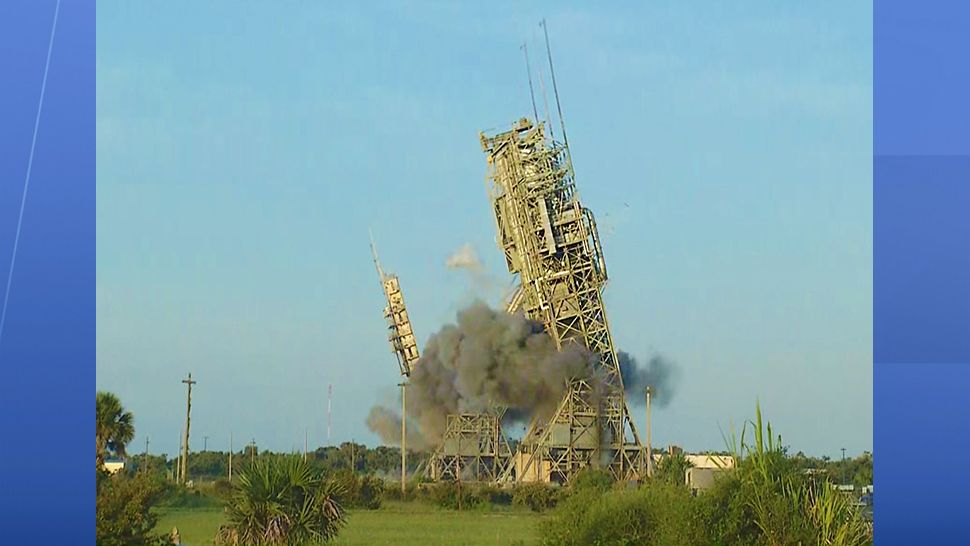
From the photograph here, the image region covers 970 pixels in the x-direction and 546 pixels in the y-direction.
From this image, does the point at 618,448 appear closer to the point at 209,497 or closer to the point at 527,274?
the point at 527,274

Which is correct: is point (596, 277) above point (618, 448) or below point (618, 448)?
above

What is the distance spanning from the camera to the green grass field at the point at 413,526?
3334 centimetres

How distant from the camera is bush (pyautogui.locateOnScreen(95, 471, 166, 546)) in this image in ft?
108

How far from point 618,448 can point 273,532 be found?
88.6ft

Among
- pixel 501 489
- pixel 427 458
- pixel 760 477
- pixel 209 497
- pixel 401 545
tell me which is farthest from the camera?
pixel 427 458

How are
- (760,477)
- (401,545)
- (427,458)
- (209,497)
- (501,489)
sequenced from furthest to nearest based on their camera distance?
(427,458) → (501,489) → (209,497) → (401,545) → (760,477)

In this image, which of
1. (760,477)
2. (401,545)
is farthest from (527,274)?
(760,477)

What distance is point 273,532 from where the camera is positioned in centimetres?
2986

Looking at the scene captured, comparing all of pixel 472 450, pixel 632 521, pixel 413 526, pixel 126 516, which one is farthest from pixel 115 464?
pixel 632 521

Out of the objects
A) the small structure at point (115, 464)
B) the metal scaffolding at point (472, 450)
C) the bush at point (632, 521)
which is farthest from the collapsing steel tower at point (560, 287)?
the bush at point (632, 521)

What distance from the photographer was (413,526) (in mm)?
40188

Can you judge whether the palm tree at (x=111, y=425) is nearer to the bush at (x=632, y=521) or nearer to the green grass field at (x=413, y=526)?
the green grass field at (x=413, y=526)

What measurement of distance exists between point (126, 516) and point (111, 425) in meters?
11.6

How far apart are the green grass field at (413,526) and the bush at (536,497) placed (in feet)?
3.29
